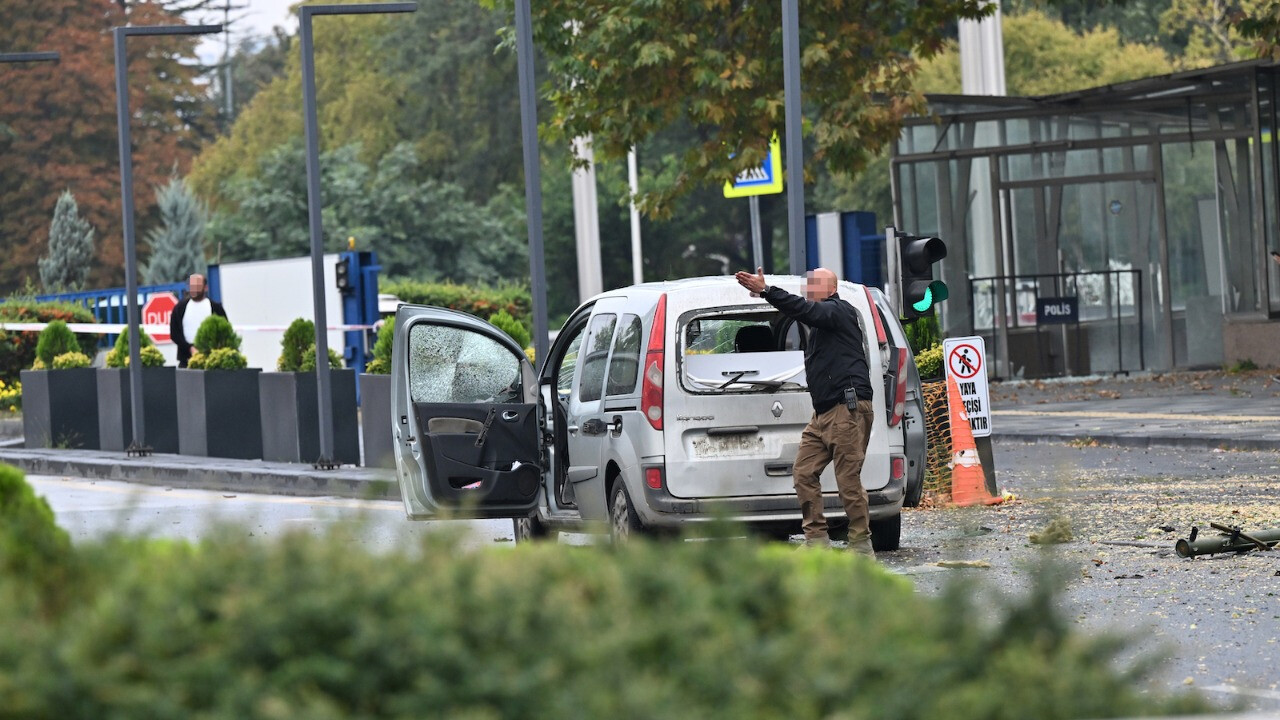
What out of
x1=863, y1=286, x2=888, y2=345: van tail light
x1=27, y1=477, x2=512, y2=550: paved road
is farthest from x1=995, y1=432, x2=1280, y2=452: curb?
x1=863, y1=286, x2=888, y2=345: van tail light

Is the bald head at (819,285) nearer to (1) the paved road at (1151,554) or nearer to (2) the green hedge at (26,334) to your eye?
(1) the paved road at (1151,554)

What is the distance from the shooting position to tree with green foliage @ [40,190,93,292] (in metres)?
54.3

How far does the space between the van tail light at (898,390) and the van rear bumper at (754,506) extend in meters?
0.34

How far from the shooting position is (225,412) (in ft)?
71.3

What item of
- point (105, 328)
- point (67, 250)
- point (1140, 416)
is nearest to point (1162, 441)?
point (1140, 416)

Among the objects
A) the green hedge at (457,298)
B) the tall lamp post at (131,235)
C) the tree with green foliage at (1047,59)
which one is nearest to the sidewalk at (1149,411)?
the tall lamp post at (131,235)

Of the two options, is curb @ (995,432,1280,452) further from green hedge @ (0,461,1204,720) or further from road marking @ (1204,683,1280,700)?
green hedge @ (0,461,1204,720)

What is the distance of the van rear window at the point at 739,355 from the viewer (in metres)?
11.2

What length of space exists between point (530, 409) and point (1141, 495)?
4.79 metres

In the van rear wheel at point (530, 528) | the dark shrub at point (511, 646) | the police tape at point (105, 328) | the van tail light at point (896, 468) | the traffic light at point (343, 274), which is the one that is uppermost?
the traffic light at point (343, 274)

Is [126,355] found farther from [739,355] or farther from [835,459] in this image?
[835,459]

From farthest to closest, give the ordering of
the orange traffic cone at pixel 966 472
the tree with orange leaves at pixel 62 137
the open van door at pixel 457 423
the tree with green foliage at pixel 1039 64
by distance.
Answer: the tree with orange leaves at pixel 62 137
the tree with green foliage at pixel 1039 64
the orange traffic cone at pixel 966 472
the open van door at pixel 457 423

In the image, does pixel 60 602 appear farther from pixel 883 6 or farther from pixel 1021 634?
pixel 883 6

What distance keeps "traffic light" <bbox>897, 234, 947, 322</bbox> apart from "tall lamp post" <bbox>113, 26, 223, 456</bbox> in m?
9.53
